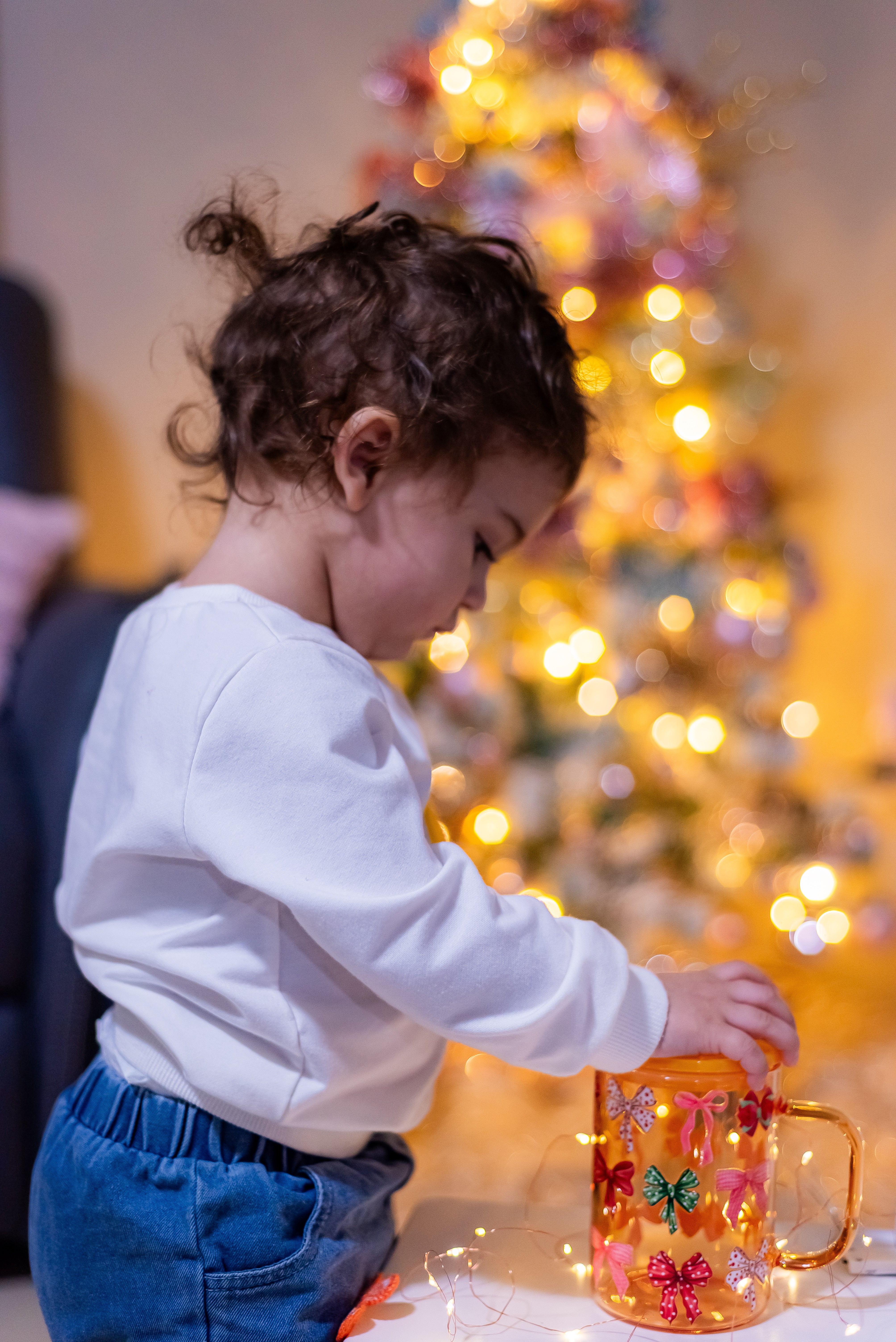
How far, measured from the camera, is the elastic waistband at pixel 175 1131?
0.60 metres

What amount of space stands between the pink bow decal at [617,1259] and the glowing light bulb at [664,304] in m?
1.33

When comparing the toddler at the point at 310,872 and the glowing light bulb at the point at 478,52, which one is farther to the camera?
the glowing light bulb at the point at 478,52

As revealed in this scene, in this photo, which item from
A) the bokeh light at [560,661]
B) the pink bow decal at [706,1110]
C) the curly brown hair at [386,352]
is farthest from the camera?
the bokeh light at [560,661]

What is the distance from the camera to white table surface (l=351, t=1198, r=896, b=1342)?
542 mm

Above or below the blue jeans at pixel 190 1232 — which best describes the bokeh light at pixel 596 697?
above

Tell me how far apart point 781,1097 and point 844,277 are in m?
1.77

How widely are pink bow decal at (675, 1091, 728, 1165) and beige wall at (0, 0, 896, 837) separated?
1.40 m

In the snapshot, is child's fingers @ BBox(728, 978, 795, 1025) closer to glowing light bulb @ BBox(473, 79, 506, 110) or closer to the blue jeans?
the blue jeans

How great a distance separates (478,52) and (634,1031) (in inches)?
57.3

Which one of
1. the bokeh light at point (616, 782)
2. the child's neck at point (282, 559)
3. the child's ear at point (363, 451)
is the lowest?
the bokeh light at point (616, 782)

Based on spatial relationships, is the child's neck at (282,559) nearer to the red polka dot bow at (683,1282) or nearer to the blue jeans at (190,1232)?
the blue jeans at (190,1232)

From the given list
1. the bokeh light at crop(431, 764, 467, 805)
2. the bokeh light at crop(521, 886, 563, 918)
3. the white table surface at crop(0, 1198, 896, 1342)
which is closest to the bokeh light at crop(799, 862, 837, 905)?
the bokeh light at crop(521, 886, 563, 918)

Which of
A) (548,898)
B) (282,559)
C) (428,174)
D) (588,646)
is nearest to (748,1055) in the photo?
(282,559)

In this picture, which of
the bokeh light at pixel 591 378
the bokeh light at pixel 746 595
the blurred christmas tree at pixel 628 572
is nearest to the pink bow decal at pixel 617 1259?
the bokeh light at pixel 591 378
